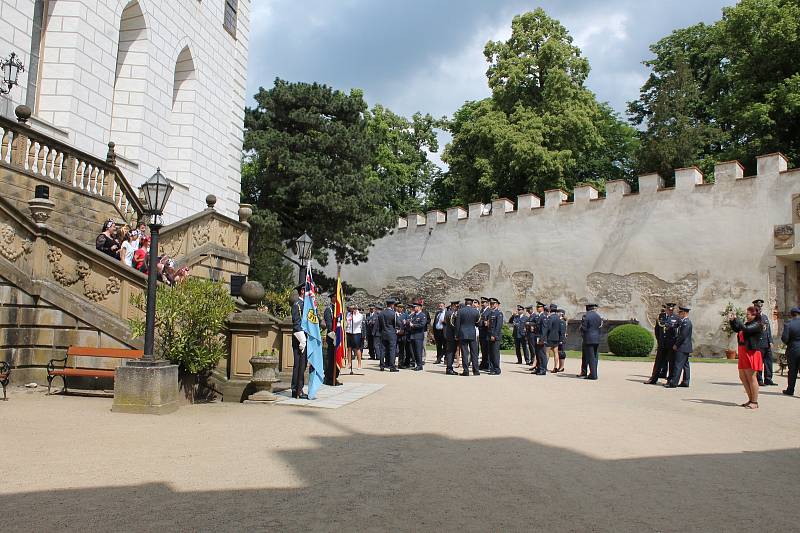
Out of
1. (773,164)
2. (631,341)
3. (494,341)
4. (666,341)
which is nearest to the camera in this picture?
(666,341)

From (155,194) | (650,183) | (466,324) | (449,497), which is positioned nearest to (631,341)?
(650,183)

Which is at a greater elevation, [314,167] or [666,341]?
[314,167]

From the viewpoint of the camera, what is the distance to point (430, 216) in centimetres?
3544

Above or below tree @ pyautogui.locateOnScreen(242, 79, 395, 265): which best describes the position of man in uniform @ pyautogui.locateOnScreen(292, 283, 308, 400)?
below

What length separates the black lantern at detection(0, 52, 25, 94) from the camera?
13.5 meters

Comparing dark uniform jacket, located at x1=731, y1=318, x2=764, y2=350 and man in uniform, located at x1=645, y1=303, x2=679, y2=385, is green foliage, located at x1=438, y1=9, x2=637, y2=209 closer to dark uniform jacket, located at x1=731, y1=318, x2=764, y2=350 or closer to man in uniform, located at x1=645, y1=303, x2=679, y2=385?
man in uniform, located at x1=645, y1=303, x2=679, y2=385

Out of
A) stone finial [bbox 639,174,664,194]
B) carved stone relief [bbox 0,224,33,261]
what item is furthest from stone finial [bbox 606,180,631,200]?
carved stone relief [bbox 0,224,33,261]

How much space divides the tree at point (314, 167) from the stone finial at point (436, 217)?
4.78 metres

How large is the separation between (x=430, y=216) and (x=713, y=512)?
1220 inches

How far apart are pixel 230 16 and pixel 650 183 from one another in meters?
18.6

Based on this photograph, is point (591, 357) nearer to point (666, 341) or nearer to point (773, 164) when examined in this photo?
point (666, 341)

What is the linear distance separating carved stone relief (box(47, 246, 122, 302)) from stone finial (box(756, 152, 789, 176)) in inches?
912

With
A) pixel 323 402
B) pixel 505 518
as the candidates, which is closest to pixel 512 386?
pixel 323 402

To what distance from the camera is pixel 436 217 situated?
3512 centimetres
